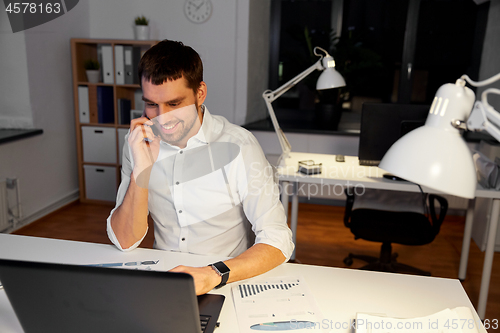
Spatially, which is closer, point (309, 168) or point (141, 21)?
point (309, 168)

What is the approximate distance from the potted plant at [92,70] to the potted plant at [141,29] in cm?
45

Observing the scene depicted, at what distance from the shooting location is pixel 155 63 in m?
1.27

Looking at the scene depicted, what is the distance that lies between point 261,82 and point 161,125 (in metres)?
3.01

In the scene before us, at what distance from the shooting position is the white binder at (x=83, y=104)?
367 cm

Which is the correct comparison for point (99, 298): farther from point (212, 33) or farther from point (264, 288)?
point (212, 33)

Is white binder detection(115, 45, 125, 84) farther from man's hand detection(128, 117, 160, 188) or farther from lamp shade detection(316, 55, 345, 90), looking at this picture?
man's hand detection(128, 117, 160, 188)

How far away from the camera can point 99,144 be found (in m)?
3.76

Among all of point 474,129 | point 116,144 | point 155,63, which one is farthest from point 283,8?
point 474,129

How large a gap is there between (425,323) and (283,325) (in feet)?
1.09

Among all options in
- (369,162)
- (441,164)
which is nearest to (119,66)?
(369,162)

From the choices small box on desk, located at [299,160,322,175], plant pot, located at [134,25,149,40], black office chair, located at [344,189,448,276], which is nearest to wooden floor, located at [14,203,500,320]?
black office chair, located at [344,189,448,276]

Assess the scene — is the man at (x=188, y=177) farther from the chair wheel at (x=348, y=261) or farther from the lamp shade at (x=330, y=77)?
the chair wheel at (x=348, y=261)

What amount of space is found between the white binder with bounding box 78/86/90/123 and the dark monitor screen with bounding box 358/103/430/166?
8.27ft

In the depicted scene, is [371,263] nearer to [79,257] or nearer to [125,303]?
[79,257]
